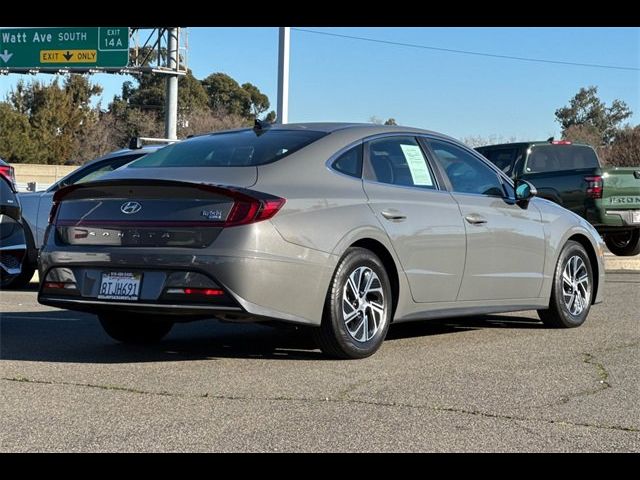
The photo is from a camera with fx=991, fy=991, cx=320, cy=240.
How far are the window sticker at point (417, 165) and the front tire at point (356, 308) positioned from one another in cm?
92

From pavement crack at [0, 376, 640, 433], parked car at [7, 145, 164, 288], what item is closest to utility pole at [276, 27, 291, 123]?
parked car at [7, 145, 164, 288]

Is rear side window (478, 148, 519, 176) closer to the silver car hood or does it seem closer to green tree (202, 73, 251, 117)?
the silver car hood

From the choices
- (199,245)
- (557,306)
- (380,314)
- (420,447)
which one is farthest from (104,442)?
(557,306)

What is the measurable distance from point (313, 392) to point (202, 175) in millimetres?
1677

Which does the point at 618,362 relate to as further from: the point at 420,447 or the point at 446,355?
the point at 420,447

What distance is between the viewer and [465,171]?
7.93 meters

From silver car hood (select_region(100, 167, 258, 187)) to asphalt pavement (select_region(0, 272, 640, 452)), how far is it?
1.19 m

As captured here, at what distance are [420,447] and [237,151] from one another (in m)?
3.08

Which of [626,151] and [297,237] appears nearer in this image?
[297,237]

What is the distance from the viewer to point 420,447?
440cm

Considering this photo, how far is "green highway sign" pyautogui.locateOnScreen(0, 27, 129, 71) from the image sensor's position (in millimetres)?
40719

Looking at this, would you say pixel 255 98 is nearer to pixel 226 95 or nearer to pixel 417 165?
pixel 226 95

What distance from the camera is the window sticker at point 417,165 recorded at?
7422mm

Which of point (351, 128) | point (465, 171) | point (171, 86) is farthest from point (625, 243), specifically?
point (171, 86)
